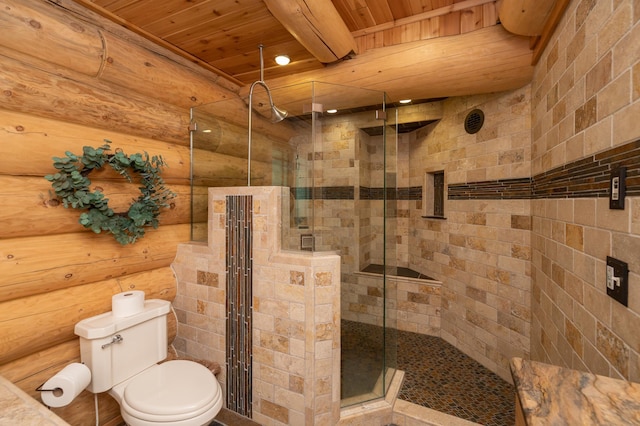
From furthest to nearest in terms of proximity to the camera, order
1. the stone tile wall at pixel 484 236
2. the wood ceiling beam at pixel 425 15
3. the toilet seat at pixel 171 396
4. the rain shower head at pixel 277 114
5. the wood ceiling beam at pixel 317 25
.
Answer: the rain shower head at pixel 277 114 → the stone tile wall at pixel 484 236 → the wood ceiling beam at pixel 425 15 → the wood ceiling beam at pixel 317 25 → the toilet seat at pixel 171 396

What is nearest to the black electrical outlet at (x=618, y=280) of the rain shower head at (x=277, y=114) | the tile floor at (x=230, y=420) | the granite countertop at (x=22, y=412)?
the granite countertop at (x=22, y=412)

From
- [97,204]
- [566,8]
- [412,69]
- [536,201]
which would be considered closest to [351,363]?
[536,201]

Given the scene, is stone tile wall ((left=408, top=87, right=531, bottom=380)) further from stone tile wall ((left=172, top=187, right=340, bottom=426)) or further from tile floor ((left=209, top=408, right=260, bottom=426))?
tile floor ((left=209, top=408, right=260, bottom=426))

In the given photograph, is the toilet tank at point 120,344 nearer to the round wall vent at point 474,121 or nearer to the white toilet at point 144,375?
the white toilet at point 144,375

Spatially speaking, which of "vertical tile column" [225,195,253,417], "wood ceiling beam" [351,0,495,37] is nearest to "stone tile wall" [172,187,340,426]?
"vertical tile column" [225,195,253,417]

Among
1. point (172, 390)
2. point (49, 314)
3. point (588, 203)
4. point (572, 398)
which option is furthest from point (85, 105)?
point (588, 203)

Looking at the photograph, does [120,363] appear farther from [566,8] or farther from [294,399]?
[566,8]

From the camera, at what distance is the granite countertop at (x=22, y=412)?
3.16 feet

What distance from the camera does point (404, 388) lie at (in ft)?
7.22

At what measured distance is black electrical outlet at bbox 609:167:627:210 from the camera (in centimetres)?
100

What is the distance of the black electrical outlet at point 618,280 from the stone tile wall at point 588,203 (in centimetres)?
2

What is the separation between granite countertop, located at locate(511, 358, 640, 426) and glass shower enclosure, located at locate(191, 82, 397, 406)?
4.35 feet

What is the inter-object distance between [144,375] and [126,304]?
421mm

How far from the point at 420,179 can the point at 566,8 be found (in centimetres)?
223
